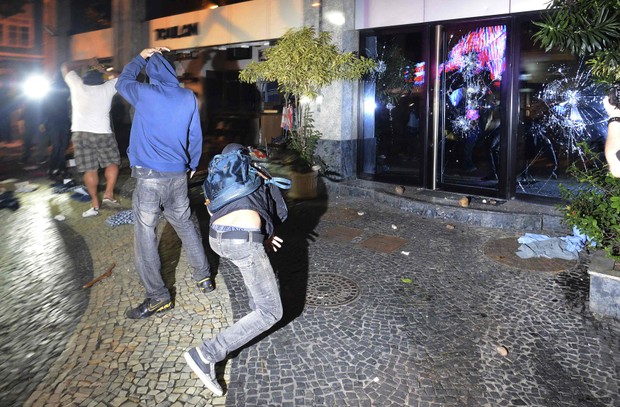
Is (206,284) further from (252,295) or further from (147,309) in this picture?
(252,295)

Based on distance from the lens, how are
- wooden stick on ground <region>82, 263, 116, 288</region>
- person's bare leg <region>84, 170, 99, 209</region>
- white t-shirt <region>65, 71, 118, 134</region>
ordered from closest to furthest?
1. wooden stick on ground <region>82, 263, 116, 288</region>
2. white t-shirt <region>65, 71, 118, 134</region>
3. person's bare leg <region>84, 170, 99, 209</region>

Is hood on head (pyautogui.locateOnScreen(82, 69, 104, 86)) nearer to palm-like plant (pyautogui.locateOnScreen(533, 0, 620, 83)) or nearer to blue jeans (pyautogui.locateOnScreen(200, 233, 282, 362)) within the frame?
blue jeans (pyautogui.locateOnScreen(200, 233, 282, 362))

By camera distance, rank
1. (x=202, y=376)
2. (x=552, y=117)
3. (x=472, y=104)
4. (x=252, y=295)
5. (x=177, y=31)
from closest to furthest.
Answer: (x=202, y=376) < (x=252, y=295) < (x=552, y=117) < (x=472, y=104) < (x=177, y=31)

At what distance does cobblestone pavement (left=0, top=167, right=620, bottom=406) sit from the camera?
3018 mm

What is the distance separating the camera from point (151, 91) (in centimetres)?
384

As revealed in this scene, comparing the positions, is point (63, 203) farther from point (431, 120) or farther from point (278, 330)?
point (431, 120)

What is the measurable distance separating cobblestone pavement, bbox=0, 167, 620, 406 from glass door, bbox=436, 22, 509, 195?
2.41 m

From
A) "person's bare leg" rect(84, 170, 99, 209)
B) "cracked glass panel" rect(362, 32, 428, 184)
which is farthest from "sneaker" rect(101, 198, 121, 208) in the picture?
"cracked glass panel" rect(362, 32, 428, 184)

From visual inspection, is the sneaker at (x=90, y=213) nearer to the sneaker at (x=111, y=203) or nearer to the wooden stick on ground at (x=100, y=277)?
the sneaker at (x=111, y=203)

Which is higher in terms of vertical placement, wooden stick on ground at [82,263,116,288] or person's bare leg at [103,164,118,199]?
person's bare leg at [103,164,118,199]

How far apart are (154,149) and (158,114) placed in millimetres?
316

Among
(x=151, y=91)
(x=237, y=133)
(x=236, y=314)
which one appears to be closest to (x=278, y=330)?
(x=236, y=314)

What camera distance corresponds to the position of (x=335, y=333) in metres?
3.75

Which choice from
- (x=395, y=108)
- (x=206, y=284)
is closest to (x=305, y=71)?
(x=395, y=108)
